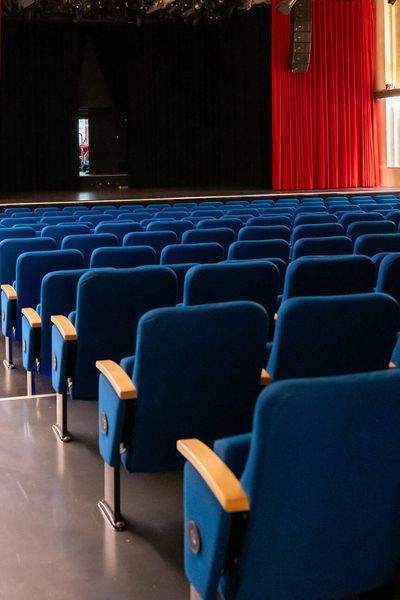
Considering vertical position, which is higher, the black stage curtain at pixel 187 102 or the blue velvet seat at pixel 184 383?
the black stage curtain at pixel 187 102

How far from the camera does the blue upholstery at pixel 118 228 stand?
7130 mm

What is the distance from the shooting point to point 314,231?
657 centimetres

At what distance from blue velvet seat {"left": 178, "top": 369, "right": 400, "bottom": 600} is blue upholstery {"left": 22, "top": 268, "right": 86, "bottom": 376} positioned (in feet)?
7.96

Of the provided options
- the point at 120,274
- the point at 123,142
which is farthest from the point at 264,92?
the point at 120,274

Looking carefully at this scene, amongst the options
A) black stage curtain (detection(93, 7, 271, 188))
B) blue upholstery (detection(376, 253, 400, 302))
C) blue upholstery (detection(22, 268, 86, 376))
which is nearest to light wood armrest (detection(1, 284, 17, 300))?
blue upholstery (detection(22, 268, 86, 376))

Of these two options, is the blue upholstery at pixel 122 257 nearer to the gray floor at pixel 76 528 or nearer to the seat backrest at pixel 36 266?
the seat backrest at pixel 36 266

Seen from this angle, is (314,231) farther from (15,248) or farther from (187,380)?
(187,380)

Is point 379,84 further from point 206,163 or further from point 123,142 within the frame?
point 123,142

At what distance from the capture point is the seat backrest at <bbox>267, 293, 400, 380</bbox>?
2.77m

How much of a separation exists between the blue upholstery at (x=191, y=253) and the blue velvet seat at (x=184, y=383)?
2535 mm

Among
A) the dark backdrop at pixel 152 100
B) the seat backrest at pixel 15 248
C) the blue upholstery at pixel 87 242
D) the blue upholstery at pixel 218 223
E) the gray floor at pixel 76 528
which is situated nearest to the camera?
the gray floor at pixel 76 528

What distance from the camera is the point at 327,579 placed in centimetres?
203

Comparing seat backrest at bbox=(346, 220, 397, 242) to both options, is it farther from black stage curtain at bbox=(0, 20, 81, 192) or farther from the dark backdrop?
black stage curtain at bbox=(0, 20, 81, 192)

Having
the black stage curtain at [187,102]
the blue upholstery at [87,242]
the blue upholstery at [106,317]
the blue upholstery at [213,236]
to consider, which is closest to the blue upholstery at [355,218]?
the blue upholstery at [213,236]
